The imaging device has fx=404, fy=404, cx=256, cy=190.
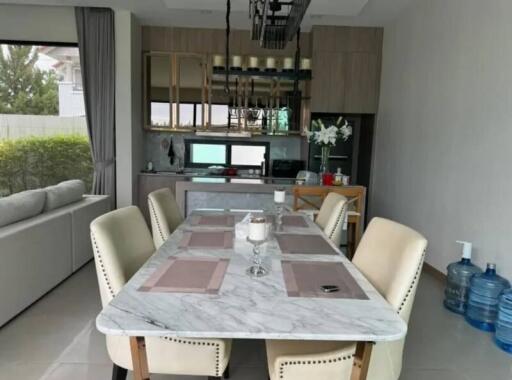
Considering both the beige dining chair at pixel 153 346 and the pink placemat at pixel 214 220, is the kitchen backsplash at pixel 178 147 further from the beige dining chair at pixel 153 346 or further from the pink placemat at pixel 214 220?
the beige dining chair at pixel 153 346

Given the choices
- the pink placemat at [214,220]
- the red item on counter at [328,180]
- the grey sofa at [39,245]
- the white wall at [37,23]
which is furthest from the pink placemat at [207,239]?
the white wall at [37,23]

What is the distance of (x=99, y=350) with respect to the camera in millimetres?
2354

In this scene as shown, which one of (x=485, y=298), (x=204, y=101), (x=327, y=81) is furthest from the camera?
(x=204, y=101)

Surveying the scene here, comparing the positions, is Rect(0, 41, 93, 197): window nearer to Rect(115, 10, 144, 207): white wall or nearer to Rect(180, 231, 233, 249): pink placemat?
Rect(115, 10, 144, 207): white wall

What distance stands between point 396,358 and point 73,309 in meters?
2.33

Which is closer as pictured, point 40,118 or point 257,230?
point 257,230

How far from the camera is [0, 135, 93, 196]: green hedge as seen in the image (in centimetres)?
536

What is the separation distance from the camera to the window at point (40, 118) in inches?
209

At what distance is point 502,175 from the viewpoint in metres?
2.94

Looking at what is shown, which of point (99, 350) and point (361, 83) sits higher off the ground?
point (361, 83)

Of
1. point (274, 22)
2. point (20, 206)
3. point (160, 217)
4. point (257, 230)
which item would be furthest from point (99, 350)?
point (274, 22)

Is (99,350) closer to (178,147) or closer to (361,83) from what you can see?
(178,147)

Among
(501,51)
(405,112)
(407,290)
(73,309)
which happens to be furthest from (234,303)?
(405,112)

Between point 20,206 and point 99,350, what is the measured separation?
4.22 ft
